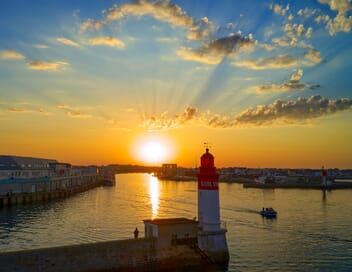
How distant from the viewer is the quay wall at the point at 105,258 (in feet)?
67.1

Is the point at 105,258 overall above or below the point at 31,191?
below

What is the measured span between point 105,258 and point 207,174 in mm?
8796

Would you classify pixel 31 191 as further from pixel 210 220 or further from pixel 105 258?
pixel 105 258

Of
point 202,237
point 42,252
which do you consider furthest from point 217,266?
point 42,252

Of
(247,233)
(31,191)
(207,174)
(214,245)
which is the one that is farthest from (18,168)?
(214,245)

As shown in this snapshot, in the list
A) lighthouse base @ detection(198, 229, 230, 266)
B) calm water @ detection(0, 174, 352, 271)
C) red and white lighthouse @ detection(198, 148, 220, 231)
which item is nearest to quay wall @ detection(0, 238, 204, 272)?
lighthouse base @ detection(198, 229, 230, 266)

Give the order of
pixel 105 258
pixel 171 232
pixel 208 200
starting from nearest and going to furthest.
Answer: pixel 105 258, pixel 171 232, pixel 208 200

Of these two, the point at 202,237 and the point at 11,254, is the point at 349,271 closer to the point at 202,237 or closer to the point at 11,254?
the point at 202,237

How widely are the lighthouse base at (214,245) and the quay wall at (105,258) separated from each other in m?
0.80

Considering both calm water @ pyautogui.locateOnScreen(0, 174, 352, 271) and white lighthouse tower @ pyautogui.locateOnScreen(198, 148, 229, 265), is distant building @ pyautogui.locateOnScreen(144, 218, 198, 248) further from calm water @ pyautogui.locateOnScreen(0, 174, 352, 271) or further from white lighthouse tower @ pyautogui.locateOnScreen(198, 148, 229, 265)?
calm water @ pyautogui.locateOnScreen(0, 174, 352, 271)

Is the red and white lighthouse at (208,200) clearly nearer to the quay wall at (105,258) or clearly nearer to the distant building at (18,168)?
the quay wall at (105,258)

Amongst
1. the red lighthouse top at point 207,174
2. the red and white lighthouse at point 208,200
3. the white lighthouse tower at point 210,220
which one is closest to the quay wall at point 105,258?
the white lighthouse tower at point 210,220

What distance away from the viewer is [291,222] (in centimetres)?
5466

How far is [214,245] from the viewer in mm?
26453
